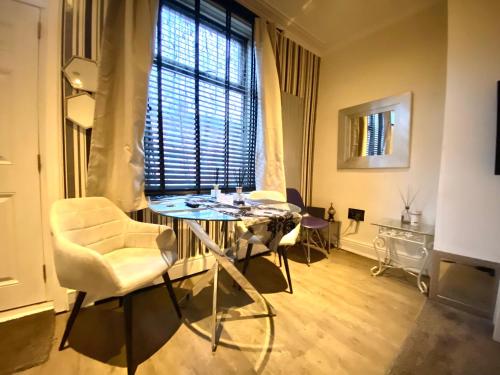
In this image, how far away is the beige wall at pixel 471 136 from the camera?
1.52 metres

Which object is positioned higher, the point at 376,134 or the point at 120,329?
the point at 376,134

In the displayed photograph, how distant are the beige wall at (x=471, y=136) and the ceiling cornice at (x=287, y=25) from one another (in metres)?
1.52

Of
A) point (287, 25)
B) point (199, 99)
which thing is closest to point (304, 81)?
point (287, 25)

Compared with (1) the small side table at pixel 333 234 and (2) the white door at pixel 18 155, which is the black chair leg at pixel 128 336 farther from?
(1) the small side table at pixel 333 234

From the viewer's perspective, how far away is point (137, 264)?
1.25 metres

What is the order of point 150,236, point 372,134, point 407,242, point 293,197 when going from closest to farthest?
point 150,236 → point 407,242 → point 372,134 → point 293,197

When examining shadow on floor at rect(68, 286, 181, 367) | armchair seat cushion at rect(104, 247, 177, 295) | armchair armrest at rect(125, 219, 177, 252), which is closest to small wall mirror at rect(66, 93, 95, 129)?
armchair armrest at rect(125, 219, 177, 252)

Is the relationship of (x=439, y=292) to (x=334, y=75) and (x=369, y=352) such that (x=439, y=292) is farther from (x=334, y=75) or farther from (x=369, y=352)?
(x=334, y=75)

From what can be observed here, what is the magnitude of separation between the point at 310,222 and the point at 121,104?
220 cm

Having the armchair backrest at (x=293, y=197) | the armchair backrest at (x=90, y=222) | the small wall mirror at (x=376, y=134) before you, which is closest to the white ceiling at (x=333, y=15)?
the small wall mirror at (x=376, y=134)

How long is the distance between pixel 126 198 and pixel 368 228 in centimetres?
275

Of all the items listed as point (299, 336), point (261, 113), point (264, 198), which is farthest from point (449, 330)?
point (261, 113)

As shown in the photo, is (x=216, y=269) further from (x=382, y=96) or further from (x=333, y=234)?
(x=382, y=96)

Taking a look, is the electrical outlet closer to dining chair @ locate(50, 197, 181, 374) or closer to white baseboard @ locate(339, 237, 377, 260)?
white baseboard @ locate(339, 237, 377, 260)
